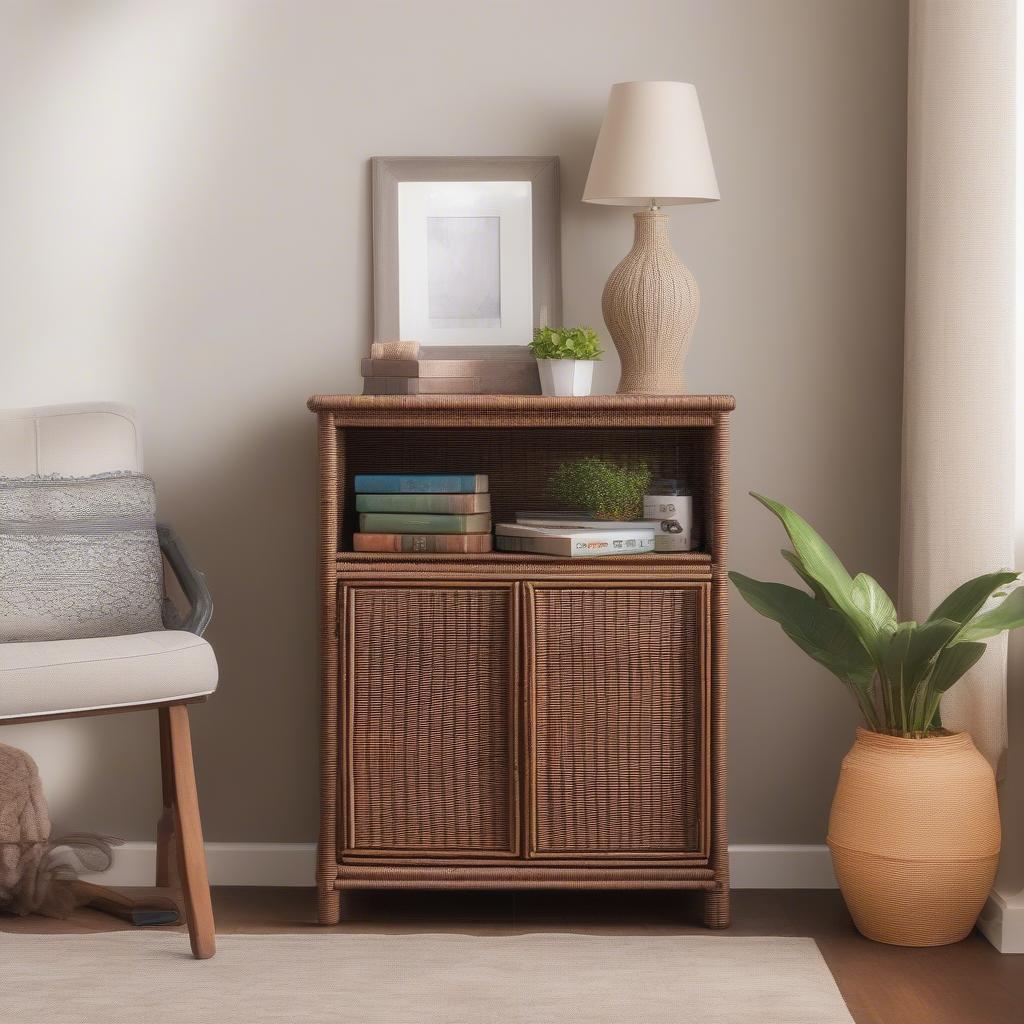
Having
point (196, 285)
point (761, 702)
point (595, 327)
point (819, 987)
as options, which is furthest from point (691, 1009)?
point (196, 285)

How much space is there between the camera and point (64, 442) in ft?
8.00

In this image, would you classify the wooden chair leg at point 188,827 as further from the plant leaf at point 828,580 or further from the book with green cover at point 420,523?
the plant leaf at point 828,580

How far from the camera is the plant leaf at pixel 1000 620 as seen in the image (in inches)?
83.7

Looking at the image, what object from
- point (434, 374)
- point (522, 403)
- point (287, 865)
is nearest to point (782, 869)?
point (287, 865)

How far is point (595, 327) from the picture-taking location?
8.63ft

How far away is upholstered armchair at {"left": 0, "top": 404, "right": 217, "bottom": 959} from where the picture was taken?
1993 mm

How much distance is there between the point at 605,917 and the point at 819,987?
507 millimetres

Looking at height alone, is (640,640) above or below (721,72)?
below

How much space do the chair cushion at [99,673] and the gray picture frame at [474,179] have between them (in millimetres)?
851

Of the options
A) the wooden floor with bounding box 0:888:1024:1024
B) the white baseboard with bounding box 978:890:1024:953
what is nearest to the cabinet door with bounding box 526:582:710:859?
the wooden floor with bounding box 0:888:1024:1024

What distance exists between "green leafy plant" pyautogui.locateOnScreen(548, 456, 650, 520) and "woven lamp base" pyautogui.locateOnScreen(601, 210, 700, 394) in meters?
0.16

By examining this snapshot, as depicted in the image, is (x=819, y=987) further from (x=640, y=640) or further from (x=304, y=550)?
(x=304, y=550)

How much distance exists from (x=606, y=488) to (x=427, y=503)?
13.5 inches

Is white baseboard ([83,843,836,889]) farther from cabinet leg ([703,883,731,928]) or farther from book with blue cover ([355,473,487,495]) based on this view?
book with blue cover ([355,473,487,495])
